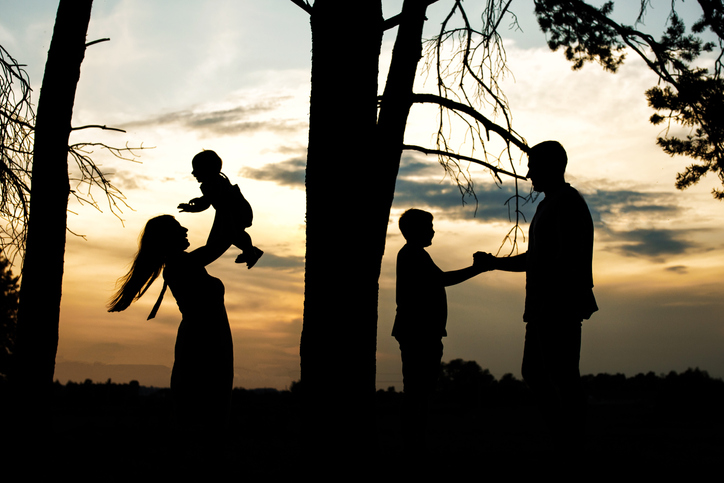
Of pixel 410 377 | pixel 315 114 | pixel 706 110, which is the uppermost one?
pixel 706 110

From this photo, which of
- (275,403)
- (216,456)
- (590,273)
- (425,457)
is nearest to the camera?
(590,273)

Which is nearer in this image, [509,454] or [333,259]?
[333,259]

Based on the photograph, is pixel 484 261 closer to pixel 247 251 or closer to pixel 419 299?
pixel 419 299

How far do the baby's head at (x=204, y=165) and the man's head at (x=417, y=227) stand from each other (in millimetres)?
1480

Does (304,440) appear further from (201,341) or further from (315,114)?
(315,114)

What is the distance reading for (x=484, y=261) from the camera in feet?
14.4

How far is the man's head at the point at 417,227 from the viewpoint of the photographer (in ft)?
15.1

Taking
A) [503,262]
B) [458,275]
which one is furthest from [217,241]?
[503,262]

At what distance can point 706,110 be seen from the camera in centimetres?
666

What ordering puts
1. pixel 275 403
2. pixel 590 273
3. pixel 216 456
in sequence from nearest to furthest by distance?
pixel 590 273 → pixel 216 456 → pixel 275 403

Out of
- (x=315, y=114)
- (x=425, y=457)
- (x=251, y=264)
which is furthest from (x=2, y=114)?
(x=425, y=457)

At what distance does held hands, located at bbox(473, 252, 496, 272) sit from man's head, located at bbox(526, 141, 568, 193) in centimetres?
90

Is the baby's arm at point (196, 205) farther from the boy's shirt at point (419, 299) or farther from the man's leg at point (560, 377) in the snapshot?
the man's leg at point (560, 377)

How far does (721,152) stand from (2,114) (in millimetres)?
8260
